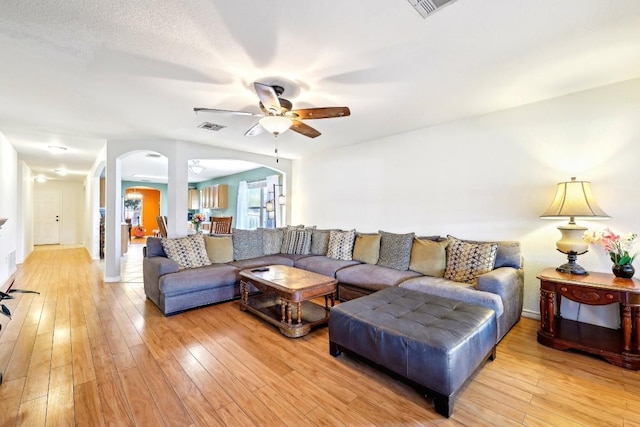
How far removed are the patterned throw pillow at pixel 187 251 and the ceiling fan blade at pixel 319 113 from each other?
240 cm

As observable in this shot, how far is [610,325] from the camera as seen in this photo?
8.80 ft

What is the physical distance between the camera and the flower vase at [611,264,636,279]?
2365 millimetres

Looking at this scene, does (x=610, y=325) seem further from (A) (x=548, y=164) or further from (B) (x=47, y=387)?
(B) (x=47, y=387)

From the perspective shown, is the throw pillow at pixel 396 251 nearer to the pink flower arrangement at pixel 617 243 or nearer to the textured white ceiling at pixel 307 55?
the textured white ceiling at pixel 307 55

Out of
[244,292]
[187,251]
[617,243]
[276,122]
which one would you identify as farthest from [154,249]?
[617,243]

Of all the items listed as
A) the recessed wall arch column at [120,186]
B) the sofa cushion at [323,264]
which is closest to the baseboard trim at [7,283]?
the recessed wall arch column at [120,186]

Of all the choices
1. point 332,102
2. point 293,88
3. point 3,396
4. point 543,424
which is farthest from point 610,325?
point 3,396

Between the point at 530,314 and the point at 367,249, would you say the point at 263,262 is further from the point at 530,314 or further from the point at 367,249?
the point at 530,314

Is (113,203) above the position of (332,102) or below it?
below

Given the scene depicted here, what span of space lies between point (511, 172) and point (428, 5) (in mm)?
2419

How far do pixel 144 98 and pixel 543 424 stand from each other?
4244 mm

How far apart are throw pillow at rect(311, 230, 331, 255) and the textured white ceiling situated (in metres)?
2.10

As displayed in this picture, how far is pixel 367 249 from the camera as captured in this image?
13.3 feet

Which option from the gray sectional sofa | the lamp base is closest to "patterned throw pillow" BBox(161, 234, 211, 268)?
the gray sectional sofa
